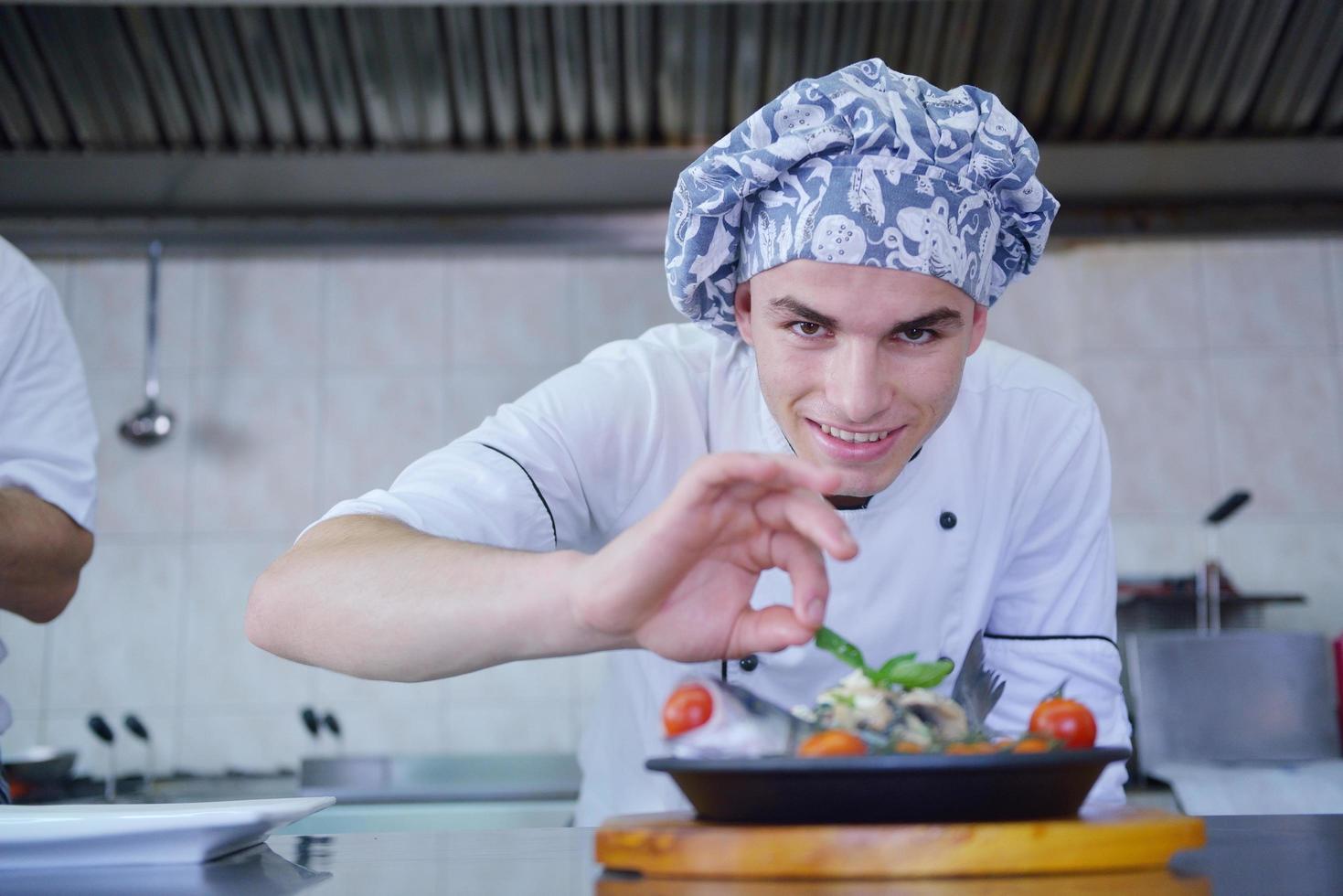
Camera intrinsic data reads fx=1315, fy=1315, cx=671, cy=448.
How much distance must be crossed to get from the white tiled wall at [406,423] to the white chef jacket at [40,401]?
161cm

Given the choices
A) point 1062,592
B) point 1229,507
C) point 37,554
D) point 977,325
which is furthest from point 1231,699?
point 37,554

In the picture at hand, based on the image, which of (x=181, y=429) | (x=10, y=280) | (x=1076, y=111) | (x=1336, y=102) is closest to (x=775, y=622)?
(x=10, y=280)

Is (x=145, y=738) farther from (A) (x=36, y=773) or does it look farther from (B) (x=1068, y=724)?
(B) (x=1068, y=724)

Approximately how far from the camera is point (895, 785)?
2.45 feet

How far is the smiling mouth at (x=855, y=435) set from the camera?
120 cm

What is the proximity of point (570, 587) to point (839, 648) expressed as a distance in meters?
0.19

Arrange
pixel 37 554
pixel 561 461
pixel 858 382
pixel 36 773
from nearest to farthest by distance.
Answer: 1. pixel 858 382
2. pixel 561 461
3. pixel 37 554
4. pixel 36 773

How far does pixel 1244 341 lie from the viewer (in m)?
3.21

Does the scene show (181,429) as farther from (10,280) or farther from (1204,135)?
(1204,135)

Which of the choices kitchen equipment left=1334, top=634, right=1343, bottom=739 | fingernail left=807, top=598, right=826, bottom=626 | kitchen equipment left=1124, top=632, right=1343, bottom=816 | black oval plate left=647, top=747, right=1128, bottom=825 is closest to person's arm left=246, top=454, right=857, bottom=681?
fingernail left=807, top=598, right=826, bottom=626

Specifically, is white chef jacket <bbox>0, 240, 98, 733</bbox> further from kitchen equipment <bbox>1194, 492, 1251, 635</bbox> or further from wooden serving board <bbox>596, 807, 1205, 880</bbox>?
kitchen equipment <bbox>1194, 492, 1251, 635</bbox>

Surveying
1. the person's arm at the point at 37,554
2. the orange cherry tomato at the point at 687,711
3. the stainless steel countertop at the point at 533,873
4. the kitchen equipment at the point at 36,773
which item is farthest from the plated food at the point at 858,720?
the kitchen equipment at the point at 36,773

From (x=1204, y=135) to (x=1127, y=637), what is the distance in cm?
111

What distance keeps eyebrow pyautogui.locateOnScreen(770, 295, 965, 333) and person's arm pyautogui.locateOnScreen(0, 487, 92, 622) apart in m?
0.89
